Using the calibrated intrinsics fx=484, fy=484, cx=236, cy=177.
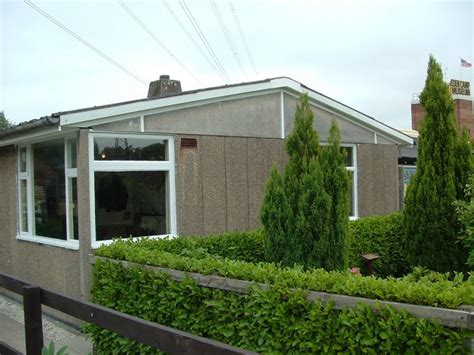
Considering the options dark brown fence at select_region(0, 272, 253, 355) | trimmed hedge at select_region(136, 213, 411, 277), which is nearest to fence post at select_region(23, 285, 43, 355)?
dark brown fence at select_region(0, 272, 253, 355)

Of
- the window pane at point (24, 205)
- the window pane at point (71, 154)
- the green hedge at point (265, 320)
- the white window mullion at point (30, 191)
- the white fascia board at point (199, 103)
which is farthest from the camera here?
the window pane at point (24, 205)

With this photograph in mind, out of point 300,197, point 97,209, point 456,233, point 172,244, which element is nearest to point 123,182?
point 97,209

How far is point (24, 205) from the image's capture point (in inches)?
322

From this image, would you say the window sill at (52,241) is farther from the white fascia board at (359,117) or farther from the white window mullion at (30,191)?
the white fascia board at (359,117)

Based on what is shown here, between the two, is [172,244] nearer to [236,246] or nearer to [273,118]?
[236,246]

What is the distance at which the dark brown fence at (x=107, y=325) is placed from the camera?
1858 millimetres

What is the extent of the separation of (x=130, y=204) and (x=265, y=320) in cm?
359

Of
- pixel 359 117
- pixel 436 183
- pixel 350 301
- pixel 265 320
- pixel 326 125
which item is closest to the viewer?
pixel 350 301

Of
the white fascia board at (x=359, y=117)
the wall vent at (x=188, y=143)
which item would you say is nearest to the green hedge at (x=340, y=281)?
the wall vent at (x=188, y=143)

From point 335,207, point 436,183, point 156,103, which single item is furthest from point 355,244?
point 156,103

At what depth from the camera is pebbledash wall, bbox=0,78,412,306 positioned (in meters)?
6.20

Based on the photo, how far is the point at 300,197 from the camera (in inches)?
218

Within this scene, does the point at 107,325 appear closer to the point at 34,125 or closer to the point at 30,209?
the point at 34,125

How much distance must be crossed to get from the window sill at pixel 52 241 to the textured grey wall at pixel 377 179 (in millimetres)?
5786
